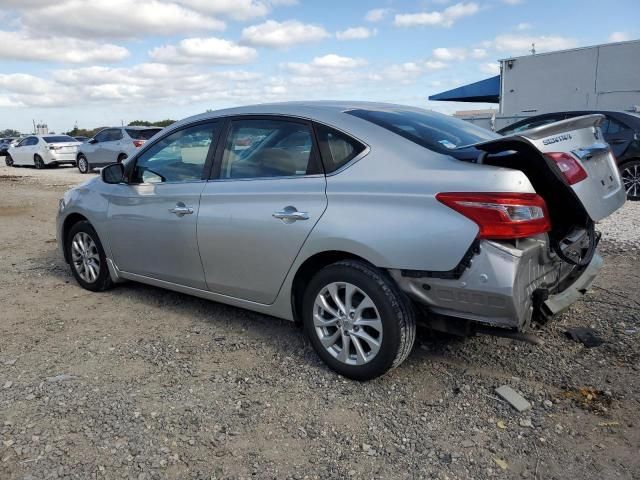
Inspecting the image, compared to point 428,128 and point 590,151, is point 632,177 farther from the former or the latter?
point 428,128

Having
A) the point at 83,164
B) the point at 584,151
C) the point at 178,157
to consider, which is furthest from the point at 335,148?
the point at 83,164

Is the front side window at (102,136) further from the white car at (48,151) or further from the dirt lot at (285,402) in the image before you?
the dirt lot at (285,402)

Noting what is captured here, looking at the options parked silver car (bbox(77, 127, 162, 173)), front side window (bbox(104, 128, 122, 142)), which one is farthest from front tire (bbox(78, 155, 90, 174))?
front side window (bbox(104, 128, 122, 142))

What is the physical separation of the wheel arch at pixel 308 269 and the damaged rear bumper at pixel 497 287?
38 centimetres

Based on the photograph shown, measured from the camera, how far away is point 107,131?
18.1m

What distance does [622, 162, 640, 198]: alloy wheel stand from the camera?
30.7 ft

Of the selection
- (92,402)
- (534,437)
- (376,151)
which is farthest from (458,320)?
(92,402)

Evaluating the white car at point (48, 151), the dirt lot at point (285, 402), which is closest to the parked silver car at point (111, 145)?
the white car at point (48, 151)

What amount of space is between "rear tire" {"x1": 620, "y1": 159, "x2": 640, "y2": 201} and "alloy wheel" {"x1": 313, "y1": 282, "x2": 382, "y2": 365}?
25.8ft

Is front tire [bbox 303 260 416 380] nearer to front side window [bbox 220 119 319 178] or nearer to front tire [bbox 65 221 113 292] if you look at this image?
Answer: front side window [bbox 220 119 319 178]

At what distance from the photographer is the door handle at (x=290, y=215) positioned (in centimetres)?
345

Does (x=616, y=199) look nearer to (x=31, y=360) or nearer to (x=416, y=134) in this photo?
(x=416, y=134)

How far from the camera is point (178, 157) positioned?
4.45 meters

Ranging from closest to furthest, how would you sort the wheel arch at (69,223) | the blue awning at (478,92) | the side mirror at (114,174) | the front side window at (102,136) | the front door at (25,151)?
the side mirror at (114,174), the wheel arch at (69,223), the front side window at (102,136), the front door at (25,151), the blue awning at (478,92)
